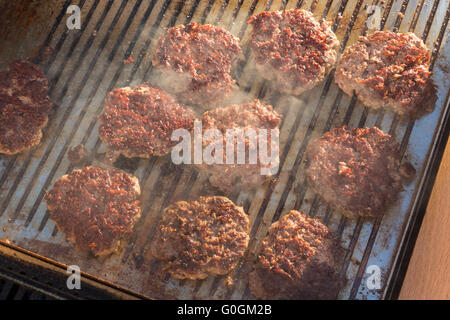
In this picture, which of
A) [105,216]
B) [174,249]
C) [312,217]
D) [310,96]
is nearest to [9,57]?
[105,216]

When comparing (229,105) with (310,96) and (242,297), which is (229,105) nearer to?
(310,96)

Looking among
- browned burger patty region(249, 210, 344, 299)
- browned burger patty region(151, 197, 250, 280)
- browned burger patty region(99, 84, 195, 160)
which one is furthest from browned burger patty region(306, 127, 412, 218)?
browned burger patty region(99, 84, 195, 160)

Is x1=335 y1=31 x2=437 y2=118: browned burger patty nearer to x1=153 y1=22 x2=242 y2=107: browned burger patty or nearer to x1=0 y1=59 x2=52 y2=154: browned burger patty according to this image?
x1=153 y1=22 x2=242 y2=107: browned burger patty

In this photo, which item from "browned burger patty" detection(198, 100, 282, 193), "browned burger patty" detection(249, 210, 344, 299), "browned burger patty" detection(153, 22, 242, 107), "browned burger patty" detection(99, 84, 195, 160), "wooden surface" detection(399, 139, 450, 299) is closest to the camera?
"wooden surface" detection(399, 139, 450, 299)

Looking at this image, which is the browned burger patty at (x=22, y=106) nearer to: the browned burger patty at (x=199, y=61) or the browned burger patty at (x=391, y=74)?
the browned burger patty at (x=199, y=61)

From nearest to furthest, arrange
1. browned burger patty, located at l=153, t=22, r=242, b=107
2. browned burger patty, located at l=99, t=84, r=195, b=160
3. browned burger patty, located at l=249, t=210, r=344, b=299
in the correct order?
browned burger patty, located at l=249, t=210, r=344, b=299 → browned burger patty, located at l=99, t=84, r=195, b=160 → browned burger patty, located at l=153, t=22, r=242, b=107

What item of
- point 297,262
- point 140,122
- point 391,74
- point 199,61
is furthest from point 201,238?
point 391,74

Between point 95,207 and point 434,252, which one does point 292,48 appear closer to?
point 434,252
